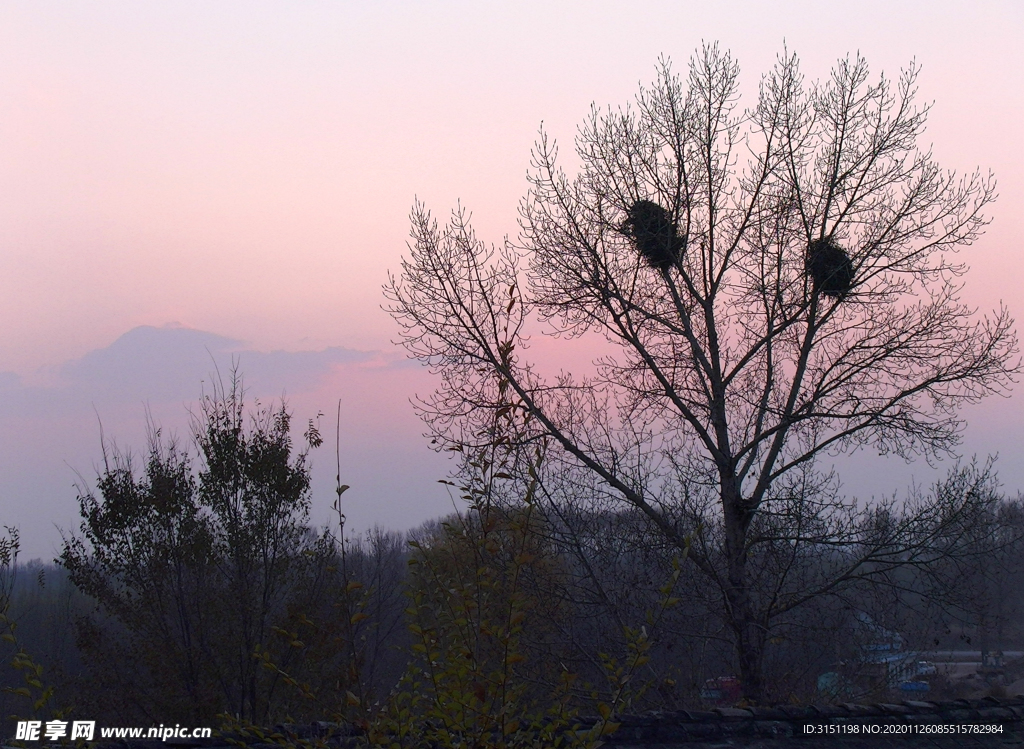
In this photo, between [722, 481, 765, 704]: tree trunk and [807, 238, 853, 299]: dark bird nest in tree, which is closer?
[807, 238, 853, 299]: dark bird nest in tree

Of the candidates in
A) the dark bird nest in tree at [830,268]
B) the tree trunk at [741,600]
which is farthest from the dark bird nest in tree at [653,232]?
the tree trunk at [741,600]

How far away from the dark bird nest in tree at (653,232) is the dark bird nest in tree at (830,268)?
1749 millimetres

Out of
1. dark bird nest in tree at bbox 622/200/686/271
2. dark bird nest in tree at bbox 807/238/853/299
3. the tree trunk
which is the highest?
dark bird nest in tree at bbox 622/200/686/271

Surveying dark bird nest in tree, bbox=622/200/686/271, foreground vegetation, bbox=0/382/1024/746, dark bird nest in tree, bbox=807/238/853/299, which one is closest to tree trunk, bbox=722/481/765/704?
foreground vegetation, bbox=0/382/1024/746

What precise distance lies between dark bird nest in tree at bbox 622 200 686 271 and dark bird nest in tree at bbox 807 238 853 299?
175cm

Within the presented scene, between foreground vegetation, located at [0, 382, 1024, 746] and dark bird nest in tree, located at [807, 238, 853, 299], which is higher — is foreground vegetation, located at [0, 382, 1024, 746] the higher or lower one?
the lower one

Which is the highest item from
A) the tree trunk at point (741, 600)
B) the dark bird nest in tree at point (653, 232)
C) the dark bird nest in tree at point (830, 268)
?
the dark bird nest in tree at point (653, 232)

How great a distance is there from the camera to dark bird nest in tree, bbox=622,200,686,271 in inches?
419

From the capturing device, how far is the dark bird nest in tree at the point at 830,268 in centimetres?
1055

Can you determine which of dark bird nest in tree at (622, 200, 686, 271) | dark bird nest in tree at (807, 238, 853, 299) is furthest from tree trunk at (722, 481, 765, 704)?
dark bird nest in tree at (622, 200, 686, 271)

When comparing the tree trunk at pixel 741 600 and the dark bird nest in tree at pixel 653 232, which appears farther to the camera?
the tree trunk at pixel 741 600

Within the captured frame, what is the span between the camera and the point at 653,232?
10.8m

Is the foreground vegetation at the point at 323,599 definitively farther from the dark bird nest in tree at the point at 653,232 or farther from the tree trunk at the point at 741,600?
the dark bird nest in tree at the point at 653,232

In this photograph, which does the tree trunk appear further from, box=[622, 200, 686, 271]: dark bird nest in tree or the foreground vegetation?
box=[622, 200, 686, 271]: dark bird nest in tree
